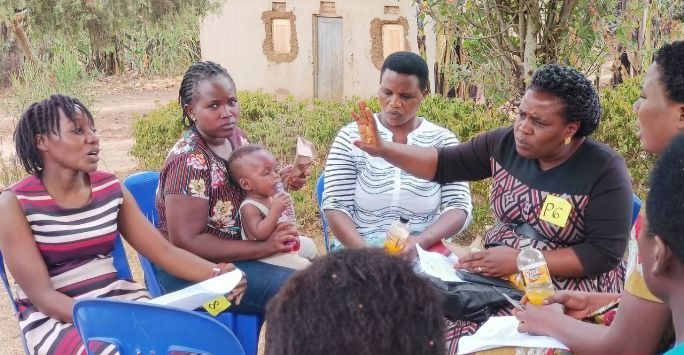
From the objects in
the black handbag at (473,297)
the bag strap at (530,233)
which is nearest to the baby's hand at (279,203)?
the black handbag at (473,297)

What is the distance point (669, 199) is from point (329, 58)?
11030 millimetres

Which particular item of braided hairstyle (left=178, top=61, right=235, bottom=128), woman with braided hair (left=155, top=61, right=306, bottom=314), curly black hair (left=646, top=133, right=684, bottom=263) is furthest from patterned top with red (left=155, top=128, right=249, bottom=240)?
curly black hair (left=646, top=133, right=684, bottom=263)

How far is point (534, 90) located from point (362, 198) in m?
1.12

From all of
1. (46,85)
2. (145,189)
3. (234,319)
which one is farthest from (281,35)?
(234,319)

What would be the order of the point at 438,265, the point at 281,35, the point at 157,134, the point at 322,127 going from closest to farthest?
the point at 438,265
the point at 322,127
the point at 157,134
the point at 281,35

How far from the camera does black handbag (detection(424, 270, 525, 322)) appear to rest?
2721 mm

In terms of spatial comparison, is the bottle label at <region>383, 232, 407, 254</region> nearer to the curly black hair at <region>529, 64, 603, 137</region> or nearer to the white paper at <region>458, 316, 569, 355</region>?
the white paper at <region>458, 316, 569, 355</region>

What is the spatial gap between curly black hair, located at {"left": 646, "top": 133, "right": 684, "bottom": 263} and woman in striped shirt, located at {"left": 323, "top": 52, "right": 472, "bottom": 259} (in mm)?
1831

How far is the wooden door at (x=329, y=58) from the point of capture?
480 inches

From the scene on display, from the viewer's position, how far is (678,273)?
1723mm

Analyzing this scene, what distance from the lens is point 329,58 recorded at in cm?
1242

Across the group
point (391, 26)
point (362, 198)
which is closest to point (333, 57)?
point (391, 26)

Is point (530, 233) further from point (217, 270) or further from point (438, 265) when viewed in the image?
point (217, 270)

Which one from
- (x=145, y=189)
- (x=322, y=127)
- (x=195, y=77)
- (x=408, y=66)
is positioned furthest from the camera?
(x=322, y=127)
